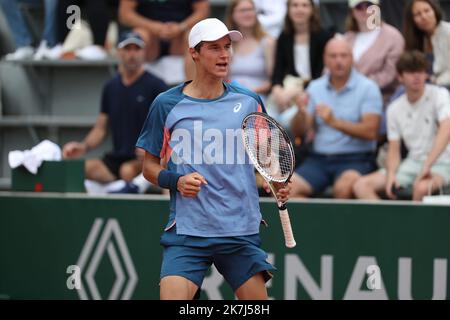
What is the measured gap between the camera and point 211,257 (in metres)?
5.66

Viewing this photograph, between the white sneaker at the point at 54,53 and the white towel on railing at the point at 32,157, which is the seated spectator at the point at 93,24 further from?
the white towel on railing at the point at 32,157

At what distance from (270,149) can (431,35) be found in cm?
335

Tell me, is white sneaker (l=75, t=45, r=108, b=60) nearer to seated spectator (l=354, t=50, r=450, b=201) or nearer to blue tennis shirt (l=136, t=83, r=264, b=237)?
seated spectator (l=354, t=50, r=450, b=201)

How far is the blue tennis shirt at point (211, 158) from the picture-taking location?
5.58 metres

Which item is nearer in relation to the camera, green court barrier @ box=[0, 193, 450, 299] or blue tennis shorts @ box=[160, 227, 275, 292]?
blue tennis shorts @ box=[160, 227, 275, 292]

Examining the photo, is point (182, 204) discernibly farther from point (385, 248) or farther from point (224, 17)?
point (224, 17)

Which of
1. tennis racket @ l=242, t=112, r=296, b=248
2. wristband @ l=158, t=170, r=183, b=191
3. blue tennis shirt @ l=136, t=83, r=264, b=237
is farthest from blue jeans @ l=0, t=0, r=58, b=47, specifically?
tennis racket @ l=242, t=112, r=296, b=248

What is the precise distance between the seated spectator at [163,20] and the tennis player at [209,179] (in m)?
4.03

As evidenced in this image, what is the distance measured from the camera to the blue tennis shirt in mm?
5578

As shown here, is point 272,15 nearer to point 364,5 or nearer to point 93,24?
point 364,5

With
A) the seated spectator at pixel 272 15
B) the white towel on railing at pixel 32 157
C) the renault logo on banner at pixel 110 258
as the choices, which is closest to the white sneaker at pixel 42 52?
the white towel on railing at pixel 32 157

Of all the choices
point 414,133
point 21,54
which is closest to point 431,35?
point 414,133

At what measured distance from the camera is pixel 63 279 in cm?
853
